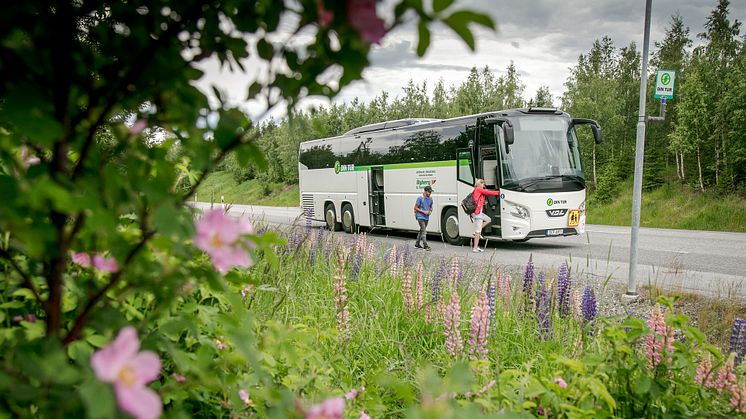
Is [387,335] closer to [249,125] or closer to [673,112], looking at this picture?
[249,125]

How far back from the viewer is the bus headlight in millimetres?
12750

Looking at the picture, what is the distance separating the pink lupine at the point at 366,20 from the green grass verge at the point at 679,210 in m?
24.3

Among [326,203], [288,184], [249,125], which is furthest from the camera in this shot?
[288,184]

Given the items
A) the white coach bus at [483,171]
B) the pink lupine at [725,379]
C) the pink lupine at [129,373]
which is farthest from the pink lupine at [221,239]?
the white coach bus at [483,171]

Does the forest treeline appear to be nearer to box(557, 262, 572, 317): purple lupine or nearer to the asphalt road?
the asphalt road

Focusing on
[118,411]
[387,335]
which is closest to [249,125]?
[118,411]

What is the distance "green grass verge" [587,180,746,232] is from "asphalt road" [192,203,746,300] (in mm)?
8354

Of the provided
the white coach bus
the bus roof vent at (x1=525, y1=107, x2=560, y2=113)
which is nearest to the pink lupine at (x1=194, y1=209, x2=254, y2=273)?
the white coach bus

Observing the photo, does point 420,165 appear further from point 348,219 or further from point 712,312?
point 712,312

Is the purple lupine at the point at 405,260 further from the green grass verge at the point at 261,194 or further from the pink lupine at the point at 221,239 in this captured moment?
the green grass verge at the point at 261,194

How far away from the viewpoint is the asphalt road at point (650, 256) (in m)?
7.93

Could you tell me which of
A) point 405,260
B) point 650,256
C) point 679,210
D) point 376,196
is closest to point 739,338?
point 405,260

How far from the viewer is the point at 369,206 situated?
17391 mm

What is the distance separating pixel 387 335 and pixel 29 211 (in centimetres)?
326
